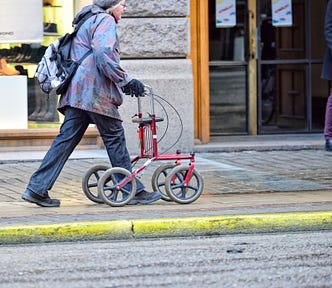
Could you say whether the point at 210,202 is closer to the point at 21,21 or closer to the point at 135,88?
the point at 135,88

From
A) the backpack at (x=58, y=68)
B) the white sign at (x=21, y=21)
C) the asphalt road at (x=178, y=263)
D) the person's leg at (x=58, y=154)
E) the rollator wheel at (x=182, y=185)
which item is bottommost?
the asphalt road at (x=178, y=263)

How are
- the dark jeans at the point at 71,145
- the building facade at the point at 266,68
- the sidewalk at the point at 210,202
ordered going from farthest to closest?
the building facade at the point at 266,68, the dark jeans at the point at 71,145, the sidewalk at the point at 210,202

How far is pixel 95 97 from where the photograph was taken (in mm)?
9023

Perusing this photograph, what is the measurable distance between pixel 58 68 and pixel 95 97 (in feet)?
1.29

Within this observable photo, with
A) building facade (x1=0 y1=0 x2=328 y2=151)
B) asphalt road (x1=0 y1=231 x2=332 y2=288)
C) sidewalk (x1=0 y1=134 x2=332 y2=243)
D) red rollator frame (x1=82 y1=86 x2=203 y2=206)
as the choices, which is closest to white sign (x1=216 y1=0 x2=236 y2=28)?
building facade (x1=0 y1=0 x2=328 y2=151)

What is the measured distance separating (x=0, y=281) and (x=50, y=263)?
Answer: 60 cm

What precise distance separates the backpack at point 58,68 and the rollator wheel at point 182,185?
1153 mm

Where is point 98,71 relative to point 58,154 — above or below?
above

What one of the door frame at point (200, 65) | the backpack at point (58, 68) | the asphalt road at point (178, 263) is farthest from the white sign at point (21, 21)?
the asphalt road at point (178, 263)

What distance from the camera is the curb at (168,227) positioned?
8.09 meters

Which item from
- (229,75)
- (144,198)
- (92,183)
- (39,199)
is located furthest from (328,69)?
(39,199)

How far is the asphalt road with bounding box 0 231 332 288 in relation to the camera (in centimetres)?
665

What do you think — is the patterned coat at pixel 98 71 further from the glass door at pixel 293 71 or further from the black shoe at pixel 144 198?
the glass door at pixel 293 71

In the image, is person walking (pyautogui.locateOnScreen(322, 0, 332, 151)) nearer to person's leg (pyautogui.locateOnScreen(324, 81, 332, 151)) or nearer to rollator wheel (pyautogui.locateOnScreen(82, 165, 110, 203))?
person's leg (pyautogui.locateOnScreen(324, 81, 332, 151))
